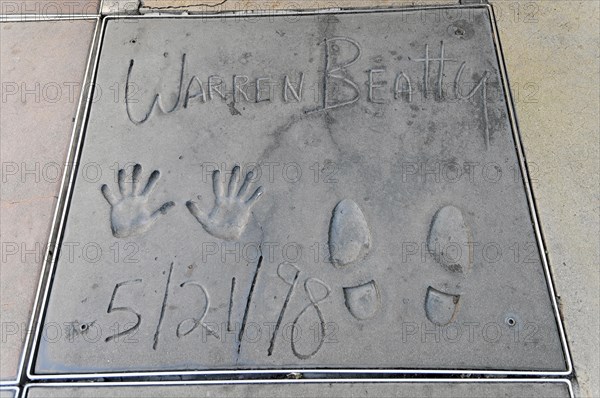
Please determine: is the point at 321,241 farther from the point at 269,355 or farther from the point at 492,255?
the point at 492,255

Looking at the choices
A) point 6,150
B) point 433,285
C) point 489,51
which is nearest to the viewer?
point 433,285

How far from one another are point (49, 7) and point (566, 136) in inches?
75.7

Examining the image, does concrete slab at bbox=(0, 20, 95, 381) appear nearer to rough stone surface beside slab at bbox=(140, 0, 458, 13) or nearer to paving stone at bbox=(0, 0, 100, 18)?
paving stone at bbox=(0, 0, 100, 18)

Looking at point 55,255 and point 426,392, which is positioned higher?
point 55,255

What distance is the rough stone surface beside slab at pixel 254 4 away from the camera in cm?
183

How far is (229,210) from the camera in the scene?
58.9 inches

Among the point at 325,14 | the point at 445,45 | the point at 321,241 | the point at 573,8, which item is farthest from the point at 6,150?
the point at 573,8

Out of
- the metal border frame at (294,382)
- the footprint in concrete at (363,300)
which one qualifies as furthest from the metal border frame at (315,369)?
the footprint in concrete at (363,300)

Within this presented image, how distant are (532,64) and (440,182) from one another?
607 millimetres

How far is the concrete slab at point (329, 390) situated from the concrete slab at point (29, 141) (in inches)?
8.6

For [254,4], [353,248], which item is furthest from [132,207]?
[254,4]

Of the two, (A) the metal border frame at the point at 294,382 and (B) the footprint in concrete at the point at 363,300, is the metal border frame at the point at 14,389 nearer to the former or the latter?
(A) the metal border frame at the point at 294,382

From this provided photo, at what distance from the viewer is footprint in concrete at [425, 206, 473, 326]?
1.35 m

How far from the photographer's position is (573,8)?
184cm
